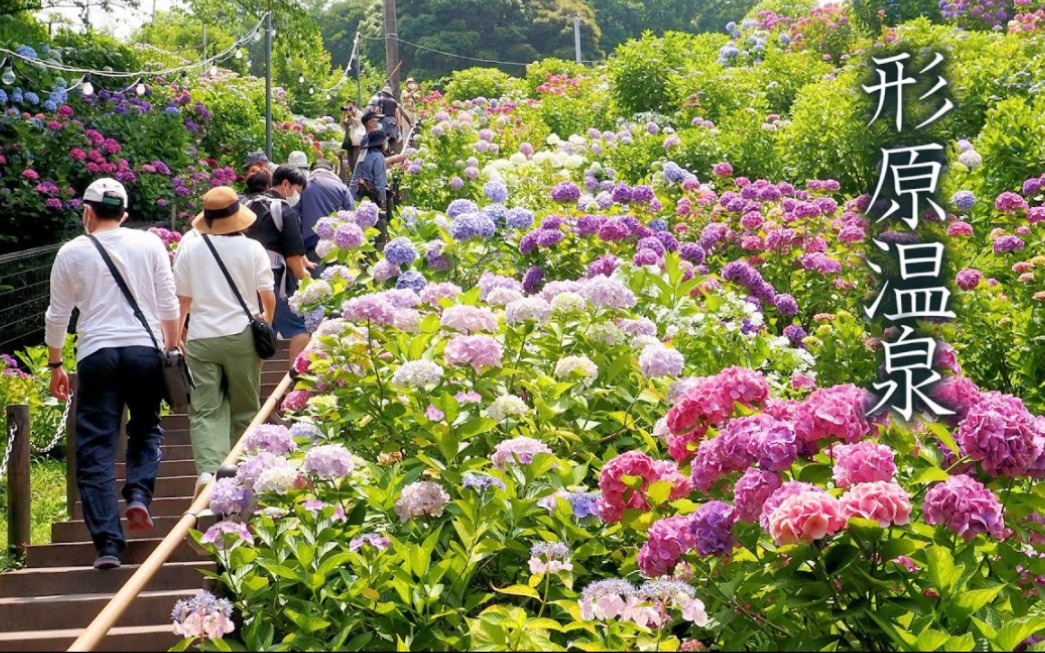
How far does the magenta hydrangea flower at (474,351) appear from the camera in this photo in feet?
13.1

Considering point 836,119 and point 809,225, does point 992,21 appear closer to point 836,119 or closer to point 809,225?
point 836,119

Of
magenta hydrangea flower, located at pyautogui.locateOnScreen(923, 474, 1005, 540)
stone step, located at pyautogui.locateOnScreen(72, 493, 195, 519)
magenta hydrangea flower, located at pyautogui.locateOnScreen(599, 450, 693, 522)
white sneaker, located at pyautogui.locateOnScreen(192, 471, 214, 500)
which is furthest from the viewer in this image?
stone step, located at pyautogui.locateOnScreen(72, 493, 195, 519)

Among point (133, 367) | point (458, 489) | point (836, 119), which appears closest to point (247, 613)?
point (458, 489)

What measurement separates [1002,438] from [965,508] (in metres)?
0.22

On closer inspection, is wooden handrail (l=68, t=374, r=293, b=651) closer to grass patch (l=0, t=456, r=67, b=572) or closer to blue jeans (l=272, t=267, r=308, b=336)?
grass patch (l=0, t=456, r=67, b=572)

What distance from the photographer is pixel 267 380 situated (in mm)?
7996

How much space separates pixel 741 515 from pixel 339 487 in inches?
56.5

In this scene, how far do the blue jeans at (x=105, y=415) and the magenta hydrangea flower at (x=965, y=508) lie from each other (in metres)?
3.42

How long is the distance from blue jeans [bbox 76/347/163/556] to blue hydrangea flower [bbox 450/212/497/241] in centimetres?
152

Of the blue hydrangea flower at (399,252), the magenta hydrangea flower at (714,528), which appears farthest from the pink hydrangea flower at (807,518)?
the blue hydrangea flower at (399,252)

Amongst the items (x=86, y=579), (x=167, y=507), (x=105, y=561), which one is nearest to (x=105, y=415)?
(x=105, y=561)

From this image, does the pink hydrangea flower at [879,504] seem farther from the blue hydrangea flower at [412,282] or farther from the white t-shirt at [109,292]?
the white t-shirt at [109,292]

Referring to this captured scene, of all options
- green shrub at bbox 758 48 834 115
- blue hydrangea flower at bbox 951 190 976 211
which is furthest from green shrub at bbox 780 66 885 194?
green shrub at bbox 758 48 834 115

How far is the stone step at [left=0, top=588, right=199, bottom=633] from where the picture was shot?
4.93m
